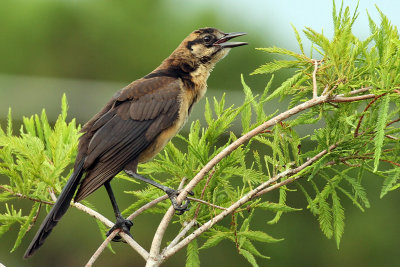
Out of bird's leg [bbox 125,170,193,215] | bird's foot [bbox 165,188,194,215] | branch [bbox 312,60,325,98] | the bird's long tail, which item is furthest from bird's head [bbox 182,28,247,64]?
branch [bbox 312,60,325,98]

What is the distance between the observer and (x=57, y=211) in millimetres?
3090

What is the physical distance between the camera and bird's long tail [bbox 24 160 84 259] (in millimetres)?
2894

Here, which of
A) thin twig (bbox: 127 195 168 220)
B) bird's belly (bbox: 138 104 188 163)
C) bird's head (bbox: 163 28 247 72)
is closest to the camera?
thin twig (bbox: 127 195 168 220)

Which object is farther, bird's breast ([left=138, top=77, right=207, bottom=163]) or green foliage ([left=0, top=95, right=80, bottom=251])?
bird's breast ([left=138, top=77, right=207, bottom=163])

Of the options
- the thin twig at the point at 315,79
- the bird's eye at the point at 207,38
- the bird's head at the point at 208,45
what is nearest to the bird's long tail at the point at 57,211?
the thin twig at the point at 315,79

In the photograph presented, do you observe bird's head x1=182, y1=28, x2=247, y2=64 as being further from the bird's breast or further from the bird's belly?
the bird's belly

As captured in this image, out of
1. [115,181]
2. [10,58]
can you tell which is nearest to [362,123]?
[115,181]

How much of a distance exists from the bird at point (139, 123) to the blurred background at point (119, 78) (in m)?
3.16

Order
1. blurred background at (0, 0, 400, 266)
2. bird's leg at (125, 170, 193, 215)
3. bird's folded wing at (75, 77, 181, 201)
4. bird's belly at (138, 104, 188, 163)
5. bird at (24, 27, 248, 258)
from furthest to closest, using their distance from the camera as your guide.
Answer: blurred background at (0, 0, 400, 266) → bird's belly at (138, 104, 188, 163) → bird's folded wing at (75, 77, 181, 201) → bird at (24, 27, 248, 258) → bird's leg at (125, 170, 193, 215)

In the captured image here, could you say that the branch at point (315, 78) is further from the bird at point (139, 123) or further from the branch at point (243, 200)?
the bird at point (139, 123)

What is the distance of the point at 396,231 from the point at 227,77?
8.76ft

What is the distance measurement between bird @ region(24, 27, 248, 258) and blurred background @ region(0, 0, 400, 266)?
3.16m

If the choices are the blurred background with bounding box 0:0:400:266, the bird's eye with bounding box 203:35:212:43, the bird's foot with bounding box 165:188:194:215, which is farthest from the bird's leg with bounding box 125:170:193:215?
the blurred background with bounding box 0:0:400:266

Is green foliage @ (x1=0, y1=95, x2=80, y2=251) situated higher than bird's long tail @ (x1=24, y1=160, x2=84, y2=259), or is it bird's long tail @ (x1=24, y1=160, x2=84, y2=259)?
green foliage @ (x1=0, y1=95, x2=80, y2=251)
